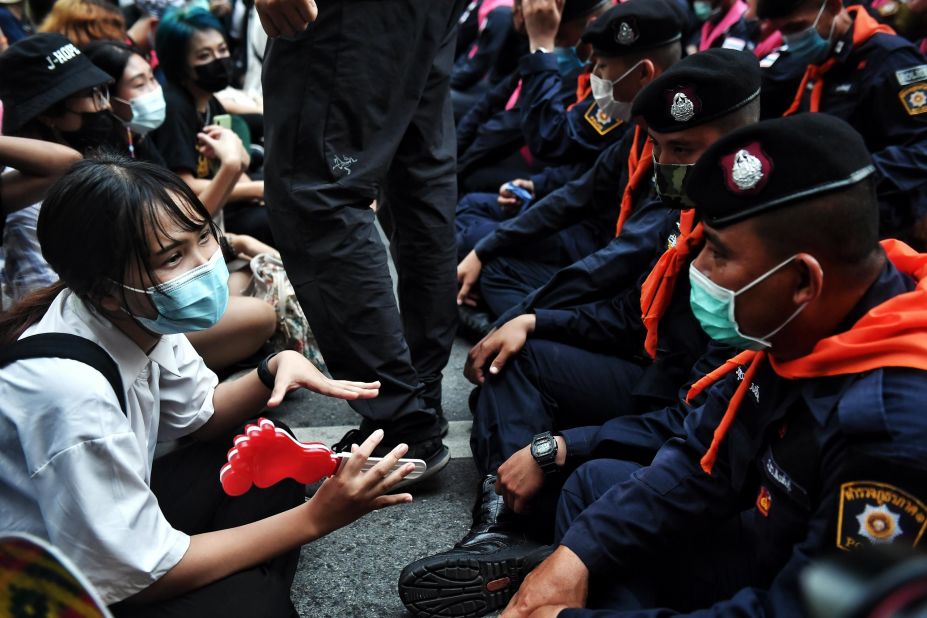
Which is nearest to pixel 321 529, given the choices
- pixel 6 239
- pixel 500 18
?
pixel 6 239

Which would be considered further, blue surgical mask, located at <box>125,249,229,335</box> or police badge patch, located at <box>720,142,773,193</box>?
blue surgical mask, located at <box>125,249,229,335</box>

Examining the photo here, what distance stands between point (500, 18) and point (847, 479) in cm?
422

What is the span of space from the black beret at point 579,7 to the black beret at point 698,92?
1553 mm

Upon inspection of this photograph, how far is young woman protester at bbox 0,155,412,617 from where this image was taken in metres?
1.45

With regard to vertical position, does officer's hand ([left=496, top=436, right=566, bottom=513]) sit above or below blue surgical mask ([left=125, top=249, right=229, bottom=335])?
below

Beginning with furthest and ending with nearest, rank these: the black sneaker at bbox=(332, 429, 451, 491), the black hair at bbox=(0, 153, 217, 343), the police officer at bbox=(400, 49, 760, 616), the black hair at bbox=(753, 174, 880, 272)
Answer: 1. the black sneaker at bbox=(332, 429, 451, 491)
2. the police officer at bbox=(400, 49, 760, 616)
3. the black hair at bbox=(0, 153, 217, 343)
4. the black hair at bbox=(753, 174, 880, 272)

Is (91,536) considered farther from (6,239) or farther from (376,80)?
(6,239)

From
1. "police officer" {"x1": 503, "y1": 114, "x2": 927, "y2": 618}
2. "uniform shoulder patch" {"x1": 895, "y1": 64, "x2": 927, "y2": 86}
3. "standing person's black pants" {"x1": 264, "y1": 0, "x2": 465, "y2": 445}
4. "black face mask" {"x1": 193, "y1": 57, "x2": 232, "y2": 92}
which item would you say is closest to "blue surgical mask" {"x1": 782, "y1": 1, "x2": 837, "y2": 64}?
"uniform shoulder patch" {"x1": 895, "y1": 64, "x2": 927, "y2": 86}

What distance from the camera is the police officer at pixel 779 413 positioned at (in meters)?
1.20

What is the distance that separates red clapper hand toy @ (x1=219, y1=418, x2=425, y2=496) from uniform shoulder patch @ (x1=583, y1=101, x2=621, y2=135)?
184 cm

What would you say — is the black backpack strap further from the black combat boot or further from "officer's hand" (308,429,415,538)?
the black combat boot

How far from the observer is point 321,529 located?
1.67 metres

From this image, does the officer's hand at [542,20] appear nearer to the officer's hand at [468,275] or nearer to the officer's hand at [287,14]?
the officer's hand at [468,275]

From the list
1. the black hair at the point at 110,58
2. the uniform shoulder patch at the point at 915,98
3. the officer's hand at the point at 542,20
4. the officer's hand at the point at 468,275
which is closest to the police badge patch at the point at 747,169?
the uniform shoulder patch at the point at 915,98
